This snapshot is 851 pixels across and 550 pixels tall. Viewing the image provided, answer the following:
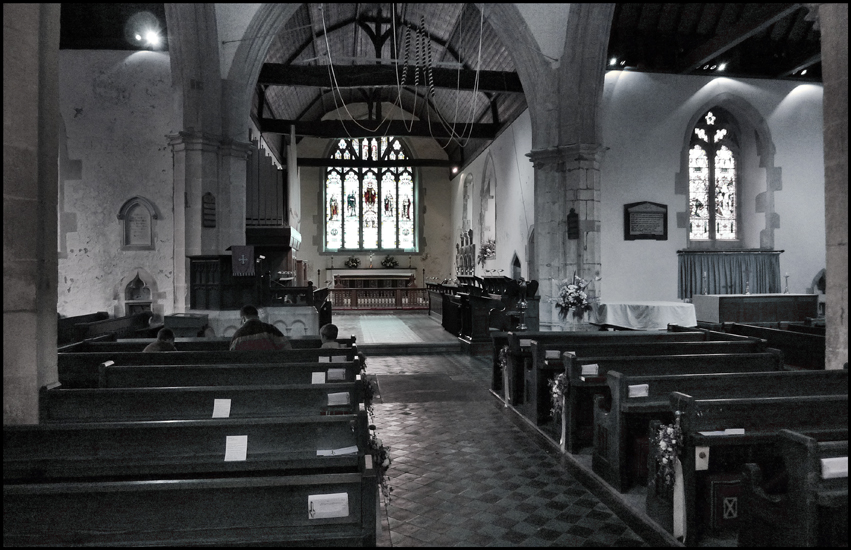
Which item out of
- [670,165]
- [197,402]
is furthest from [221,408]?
[670,165]

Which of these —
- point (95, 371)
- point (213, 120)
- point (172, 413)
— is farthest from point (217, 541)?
point (213, 120)

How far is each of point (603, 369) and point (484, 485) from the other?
128 cm

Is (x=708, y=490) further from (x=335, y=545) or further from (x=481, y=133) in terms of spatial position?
(x=481, y=133)

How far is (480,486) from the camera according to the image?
340 cm

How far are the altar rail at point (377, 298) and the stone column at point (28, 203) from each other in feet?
47.3

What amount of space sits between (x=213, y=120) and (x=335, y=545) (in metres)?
7.44

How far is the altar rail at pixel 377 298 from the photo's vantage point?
17156mm

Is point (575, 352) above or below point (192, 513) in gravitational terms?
above

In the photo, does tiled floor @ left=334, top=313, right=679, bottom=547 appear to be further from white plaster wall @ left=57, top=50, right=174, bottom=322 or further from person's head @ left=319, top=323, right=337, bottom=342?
white plaster wall @ left=57, top=50, right=174, bottom=322

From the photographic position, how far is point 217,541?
6.39ft

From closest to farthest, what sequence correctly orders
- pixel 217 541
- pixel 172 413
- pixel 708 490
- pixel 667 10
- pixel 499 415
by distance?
pixel 217 541 → pixel 708 490 → pixel 172 413 → pixel 499 415 → pixel 667 10

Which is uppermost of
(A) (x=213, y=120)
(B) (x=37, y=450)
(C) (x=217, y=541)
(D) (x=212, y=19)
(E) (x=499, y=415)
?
(D) (x=212, y=19)

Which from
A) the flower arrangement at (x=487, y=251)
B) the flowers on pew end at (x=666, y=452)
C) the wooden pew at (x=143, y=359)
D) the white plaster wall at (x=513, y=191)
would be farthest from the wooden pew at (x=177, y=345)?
the flower arrangement at (x=487, y=251)

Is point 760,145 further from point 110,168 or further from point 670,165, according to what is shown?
point 110,168
